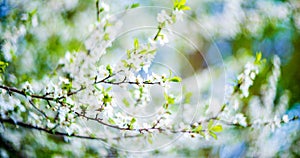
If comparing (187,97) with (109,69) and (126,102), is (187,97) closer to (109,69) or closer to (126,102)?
(126,102)

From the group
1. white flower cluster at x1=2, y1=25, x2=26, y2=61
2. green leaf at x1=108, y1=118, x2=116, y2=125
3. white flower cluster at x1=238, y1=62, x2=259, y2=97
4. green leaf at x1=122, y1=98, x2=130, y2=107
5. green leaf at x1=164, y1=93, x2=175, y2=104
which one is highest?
white flower cluster at x1=2, y1=25, x2=26, y2=61

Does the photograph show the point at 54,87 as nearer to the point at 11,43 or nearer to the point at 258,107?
the point at 11,43

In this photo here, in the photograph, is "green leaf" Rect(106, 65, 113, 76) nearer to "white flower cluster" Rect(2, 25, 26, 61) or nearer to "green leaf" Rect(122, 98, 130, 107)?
"green leaf" Rect(122, 98, 130, 107)

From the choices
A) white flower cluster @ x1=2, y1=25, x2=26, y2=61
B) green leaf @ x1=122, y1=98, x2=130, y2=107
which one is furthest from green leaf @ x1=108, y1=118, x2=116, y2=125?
white flower cluster @ x1=2, y1=25, x2=26, y2=61

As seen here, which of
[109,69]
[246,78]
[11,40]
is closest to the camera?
[109,69]

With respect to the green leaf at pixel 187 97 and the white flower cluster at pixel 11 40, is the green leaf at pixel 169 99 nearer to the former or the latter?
the green leaf at pixel 187 97

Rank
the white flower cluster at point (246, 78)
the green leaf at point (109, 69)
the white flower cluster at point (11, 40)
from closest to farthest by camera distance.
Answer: the green leaf at point (109, 69)
the white flower cluster at point (246, 78)
the white flower cluster at point (11, 40)

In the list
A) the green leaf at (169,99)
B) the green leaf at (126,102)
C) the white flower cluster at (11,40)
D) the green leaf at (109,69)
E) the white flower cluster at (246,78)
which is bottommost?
the green leaf at (109,69)

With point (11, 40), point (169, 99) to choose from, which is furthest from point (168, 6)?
point (11, 40)

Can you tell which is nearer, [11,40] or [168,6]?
[168,6]

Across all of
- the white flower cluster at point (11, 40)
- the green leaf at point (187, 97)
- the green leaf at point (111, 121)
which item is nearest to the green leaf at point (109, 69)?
the green leaf at point (111, 121)
